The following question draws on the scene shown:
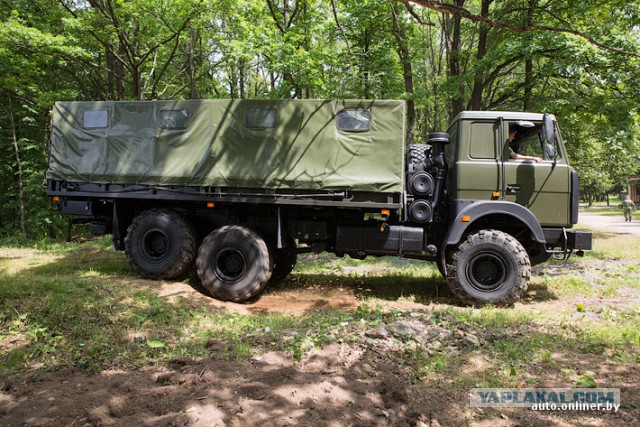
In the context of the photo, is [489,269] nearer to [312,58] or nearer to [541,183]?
[541,183]

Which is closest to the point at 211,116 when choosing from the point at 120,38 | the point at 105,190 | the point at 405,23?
the point at 105,190

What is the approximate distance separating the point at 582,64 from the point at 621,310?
7582 mm

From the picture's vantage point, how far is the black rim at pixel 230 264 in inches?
258

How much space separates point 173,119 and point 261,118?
1467 mm

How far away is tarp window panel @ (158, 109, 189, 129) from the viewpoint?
22.1ft

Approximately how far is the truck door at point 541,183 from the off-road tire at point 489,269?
0.59 meters

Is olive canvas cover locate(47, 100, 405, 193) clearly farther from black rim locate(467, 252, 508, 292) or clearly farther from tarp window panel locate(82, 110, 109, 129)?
black rim locate(467, 252, 508, 292)

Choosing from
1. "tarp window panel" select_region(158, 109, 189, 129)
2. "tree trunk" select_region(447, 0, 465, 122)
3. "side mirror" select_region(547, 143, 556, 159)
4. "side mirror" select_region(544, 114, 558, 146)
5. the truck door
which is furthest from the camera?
"tree trunk" select_region(447, 0, 465, 122)

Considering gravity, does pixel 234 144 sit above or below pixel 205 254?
above

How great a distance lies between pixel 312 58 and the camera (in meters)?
12.4

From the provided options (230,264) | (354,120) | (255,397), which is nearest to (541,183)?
(354,120)

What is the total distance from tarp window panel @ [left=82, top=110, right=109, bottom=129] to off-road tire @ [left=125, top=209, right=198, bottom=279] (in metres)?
1.61

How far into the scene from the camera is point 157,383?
369 cm

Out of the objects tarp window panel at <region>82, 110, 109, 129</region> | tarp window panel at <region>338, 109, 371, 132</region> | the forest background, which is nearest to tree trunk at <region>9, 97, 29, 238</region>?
the forest background
